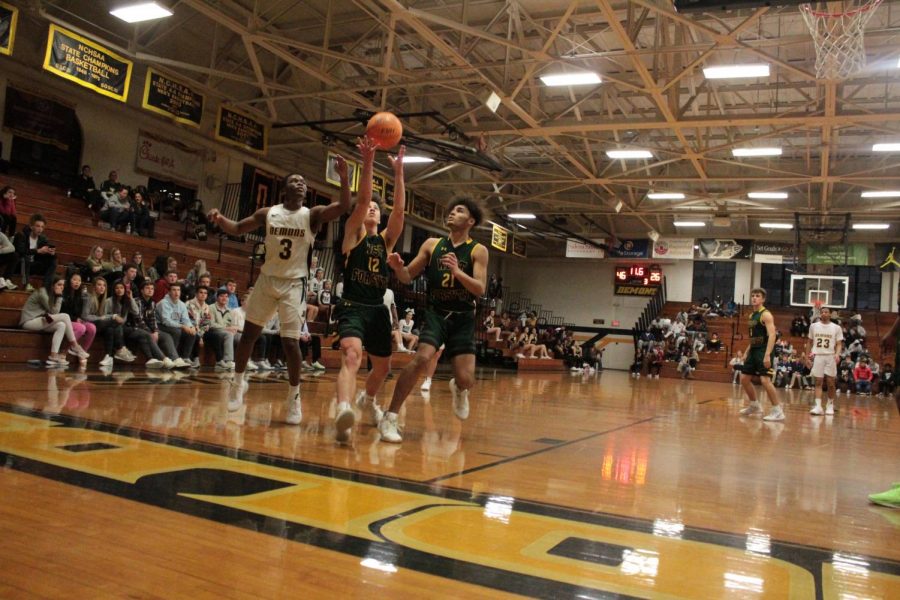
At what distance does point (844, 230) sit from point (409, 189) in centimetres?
1471

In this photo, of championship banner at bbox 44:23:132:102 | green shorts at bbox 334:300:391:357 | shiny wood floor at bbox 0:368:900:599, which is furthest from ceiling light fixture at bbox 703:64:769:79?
championship banner at bbox 44:23:132:102

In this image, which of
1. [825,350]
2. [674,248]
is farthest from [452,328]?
[674,248]

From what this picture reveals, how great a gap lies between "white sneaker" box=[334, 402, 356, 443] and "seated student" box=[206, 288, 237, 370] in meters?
6.22

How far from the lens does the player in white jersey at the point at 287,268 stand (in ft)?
16.1

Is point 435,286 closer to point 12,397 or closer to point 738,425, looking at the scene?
point 12,397

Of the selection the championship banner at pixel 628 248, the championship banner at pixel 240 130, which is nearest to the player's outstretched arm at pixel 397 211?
the championship banner at pixel 240 130

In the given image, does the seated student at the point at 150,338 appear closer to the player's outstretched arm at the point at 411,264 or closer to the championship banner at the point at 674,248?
the player's outstretched arm at the point at 411,264

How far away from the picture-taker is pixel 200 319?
32.6ft

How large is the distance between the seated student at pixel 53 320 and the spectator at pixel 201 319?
177cm

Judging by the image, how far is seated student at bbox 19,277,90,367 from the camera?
7945 millimetres

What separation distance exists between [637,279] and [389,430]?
28561 mm

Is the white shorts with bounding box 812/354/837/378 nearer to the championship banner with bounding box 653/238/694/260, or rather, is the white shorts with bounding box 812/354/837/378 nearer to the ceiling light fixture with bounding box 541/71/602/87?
the ceiling light fixture with bounding box 541/71/602/87

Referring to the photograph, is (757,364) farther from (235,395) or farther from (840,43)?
(235,395)

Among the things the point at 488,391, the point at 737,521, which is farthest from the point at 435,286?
the point at 488,391
